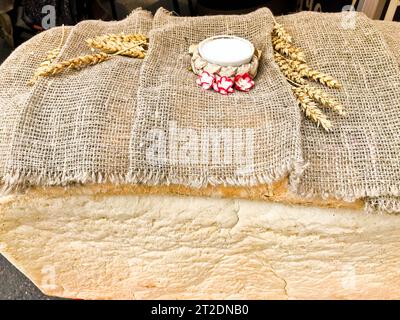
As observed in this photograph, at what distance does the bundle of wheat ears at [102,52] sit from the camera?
1.06 metres

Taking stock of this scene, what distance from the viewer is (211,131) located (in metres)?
0.94

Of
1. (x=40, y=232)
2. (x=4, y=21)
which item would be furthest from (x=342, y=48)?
(x=4, y=21)

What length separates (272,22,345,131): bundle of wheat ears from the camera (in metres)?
0.96

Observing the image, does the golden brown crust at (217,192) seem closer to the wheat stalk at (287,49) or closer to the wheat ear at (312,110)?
the wheat ear at (312,110)

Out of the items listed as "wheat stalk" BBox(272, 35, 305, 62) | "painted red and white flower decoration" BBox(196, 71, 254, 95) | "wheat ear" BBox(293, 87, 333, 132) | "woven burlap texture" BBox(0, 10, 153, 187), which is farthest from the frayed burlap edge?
"wheat stalk" BBox(272, 35, 305, 62)

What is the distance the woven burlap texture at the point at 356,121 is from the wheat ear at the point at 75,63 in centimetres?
58

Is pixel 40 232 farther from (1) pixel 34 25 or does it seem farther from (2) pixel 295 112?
(1) pixel 34 25

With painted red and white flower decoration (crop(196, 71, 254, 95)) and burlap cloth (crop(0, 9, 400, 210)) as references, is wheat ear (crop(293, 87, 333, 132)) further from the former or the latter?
painted red and white flower decoration (crop(196, 71, 254, 95))

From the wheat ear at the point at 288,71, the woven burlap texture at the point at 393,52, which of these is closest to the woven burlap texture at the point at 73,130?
the wheat ear at the point at 288,71

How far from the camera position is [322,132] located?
3.13 ft
